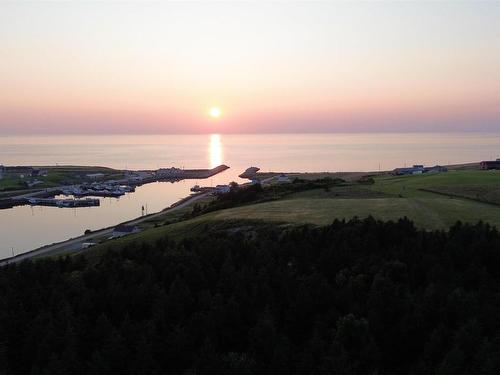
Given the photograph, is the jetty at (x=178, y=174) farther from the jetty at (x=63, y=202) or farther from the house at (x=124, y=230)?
the house at (x=124, y=230)

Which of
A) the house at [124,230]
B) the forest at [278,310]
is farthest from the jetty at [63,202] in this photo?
the forest at [278,310]

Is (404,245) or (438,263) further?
(404,245)

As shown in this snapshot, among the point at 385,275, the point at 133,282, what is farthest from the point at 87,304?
the point at 385,275

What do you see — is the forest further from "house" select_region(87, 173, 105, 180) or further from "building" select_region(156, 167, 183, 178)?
"building" select_region(156, 167, 183, 178)

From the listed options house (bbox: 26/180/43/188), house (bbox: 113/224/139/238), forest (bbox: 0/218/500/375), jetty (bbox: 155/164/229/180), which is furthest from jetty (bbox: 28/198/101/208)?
forest (bbox: 0/218/500/375)

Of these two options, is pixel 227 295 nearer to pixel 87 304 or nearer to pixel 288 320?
pixel 288 320

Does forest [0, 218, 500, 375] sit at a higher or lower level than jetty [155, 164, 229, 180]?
lower

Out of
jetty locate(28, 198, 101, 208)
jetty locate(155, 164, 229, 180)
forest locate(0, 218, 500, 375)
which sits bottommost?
jetty locate(28, 198, 101, 208)

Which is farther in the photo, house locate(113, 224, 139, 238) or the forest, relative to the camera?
house locate(113, 224, 139, 238)
